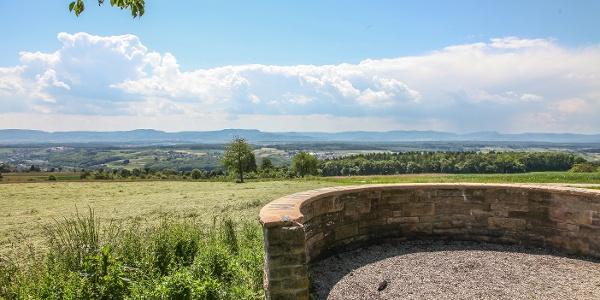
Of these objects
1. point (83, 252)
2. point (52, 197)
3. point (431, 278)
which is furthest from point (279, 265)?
point (52, 197)

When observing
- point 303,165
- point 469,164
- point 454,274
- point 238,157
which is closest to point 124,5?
point 454,274

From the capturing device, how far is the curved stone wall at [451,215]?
7902mm

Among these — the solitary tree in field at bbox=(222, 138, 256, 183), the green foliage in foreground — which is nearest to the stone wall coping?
the green foliage in foreground

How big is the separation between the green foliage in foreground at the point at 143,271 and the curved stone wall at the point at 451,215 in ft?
4.60

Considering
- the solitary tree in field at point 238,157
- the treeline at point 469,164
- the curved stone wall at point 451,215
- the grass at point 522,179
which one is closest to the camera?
the curved stone wall at point 451,215

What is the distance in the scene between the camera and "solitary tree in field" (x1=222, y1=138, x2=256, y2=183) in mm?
58656

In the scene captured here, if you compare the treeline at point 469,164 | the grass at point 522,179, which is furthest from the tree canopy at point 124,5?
the treeline at point 469,164

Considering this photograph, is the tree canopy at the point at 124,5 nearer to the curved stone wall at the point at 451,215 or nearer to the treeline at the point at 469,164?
the curved stone wall at the point at 451,215

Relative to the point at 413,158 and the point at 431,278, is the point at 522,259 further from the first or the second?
the point at 413,158

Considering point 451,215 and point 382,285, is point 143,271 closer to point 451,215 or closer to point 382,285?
point 382,285

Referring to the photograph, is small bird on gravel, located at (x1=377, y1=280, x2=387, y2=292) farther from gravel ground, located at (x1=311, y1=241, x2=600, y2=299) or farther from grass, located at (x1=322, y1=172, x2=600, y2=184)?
grass, located at (x1=322, y1=172, x2=600, y2=184)

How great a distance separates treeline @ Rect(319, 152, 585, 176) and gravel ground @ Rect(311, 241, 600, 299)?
2452 inches

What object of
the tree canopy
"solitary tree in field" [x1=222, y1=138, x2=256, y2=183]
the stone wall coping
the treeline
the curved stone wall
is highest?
the tree canopy

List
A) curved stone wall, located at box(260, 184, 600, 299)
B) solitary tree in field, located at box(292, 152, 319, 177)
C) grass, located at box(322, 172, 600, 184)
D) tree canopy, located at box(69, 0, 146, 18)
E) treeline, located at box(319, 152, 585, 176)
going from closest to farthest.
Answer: tree canopy, located at box(69, 0, 146, 18) → curved stone wall, located at box(260, 184, 600, 299) → grass, located at box(322, 172, 600, 184) → treeline, located at box(319, 152, 585, 176) → solitary tree in field, located at box(292, 152, 319, 177)
